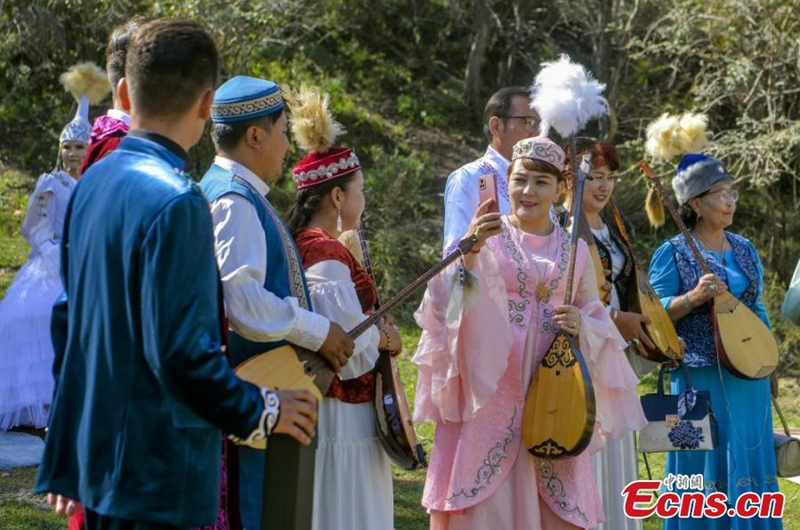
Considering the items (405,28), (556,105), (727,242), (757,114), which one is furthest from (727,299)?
(405,28)

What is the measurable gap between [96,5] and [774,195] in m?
7.32

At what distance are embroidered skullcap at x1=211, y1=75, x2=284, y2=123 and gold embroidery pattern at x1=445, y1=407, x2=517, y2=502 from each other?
1.66 m

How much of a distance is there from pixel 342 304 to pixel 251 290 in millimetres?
748

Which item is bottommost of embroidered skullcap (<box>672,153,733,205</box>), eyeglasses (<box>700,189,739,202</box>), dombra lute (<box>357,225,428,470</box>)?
dombra lute (<box>357,225,428,470</box>)

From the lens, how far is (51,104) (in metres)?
14.3

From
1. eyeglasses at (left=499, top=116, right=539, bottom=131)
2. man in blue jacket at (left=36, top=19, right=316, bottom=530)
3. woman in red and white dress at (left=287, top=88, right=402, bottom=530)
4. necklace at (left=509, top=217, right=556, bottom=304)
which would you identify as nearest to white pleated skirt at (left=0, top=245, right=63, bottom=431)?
eyeglasses at (left=499, top=116, right=539, bottom=131)

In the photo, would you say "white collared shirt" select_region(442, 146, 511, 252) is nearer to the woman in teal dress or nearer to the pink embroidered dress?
the pink embroidered dress

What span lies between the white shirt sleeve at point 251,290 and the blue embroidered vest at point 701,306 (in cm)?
288

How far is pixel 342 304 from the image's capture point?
14.5 ft

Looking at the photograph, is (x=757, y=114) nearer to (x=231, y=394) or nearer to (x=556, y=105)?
(x=556, y=105)

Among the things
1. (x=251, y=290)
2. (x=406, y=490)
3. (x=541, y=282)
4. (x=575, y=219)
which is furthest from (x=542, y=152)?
(x=406, y=490)

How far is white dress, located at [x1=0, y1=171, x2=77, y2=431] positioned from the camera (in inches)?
322

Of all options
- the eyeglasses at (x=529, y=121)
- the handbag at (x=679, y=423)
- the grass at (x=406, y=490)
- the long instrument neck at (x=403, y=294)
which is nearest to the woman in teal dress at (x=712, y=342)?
the handbag at (x=679, y=423)

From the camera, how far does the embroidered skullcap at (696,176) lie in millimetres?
6391
